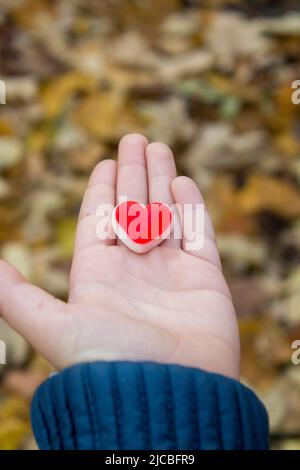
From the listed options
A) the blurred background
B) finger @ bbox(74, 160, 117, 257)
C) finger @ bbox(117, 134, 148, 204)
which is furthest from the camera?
the blurred background

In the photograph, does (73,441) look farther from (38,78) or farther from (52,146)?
(38,78)

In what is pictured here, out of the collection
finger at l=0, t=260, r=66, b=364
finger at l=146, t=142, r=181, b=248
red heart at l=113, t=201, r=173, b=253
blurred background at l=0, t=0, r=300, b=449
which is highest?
blurred background at l=0, t=0, r=300, b=449

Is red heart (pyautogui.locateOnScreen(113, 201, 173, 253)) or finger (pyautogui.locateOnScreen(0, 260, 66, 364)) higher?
red heart (pyautogui.locateOnScreen(113, 201, 173, 253))

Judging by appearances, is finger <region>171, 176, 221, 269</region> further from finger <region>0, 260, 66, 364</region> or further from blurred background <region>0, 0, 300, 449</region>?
blurred background <region>0, 0, 300, 449</region>

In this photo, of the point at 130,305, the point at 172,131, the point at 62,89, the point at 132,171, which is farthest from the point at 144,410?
the point at 62,89

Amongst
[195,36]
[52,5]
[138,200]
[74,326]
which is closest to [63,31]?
[52,5]

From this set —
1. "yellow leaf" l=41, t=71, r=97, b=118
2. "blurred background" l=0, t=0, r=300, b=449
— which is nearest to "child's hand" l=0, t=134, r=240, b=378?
"blurred background" l=0, t=0, r=300, b=449

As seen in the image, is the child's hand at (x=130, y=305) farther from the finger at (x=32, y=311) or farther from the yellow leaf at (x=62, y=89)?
the yellow leaf at (x=62, y=89)
